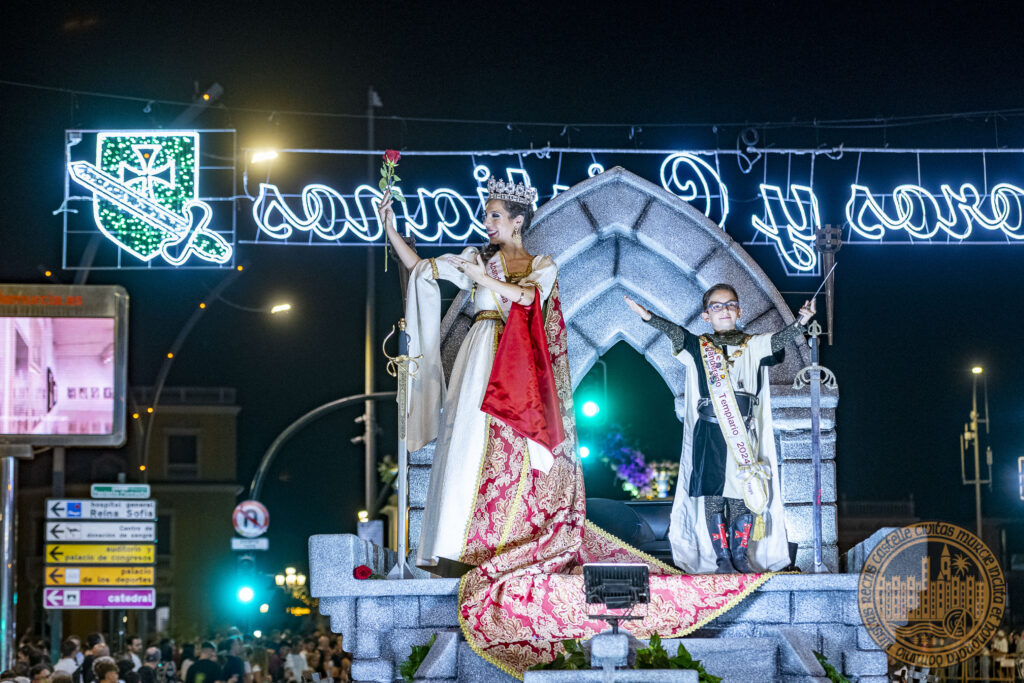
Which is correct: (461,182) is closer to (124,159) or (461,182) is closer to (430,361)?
(124,159)

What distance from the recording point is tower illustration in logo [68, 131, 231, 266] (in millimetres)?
17703

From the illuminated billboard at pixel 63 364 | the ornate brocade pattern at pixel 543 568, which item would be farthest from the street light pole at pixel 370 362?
→ the ornate brocade pattern at pixel 543 568

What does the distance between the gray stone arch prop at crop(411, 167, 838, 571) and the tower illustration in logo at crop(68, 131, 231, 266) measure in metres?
6.91

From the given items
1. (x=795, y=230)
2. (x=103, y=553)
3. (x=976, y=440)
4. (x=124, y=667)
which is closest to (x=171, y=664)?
(x=103, y=553)

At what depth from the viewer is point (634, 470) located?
19.6 meters

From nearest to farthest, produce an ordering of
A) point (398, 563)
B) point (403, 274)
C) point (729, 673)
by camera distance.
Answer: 1. point (729, 673)
2. point (398, 563)
3. point (403, 274)

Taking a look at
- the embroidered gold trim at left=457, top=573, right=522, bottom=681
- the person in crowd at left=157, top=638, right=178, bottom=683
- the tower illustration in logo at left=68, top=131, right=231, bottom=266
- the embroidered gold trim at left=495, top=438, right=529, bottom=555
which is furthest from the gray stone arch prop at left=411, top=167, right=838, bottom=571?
the person in crowd at left=157, top=638, right=178, bottom=683

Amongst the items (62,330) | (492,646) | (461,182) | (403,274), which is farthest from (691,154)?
(492,646)

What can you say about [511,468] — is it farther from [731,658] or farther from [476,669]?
[731,658]

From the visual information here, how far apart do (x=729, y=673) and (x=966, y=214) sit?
359 inches

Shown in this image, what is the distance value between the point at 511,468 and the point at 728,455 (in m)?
1.80

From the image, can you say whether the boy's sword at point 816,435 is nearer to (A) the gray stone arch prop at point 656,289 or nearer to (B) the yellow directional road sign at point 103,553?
(A) the gray stone arch prop at point 656,289

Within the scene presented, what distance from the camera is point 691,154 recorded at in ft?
52.7

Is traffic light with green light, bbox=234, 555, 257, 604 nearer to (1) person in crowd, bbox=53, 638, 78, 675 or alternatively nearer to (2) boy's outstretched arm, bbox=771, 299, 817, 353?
(1) person in crowd, bbox=53, 638, 78, 675
